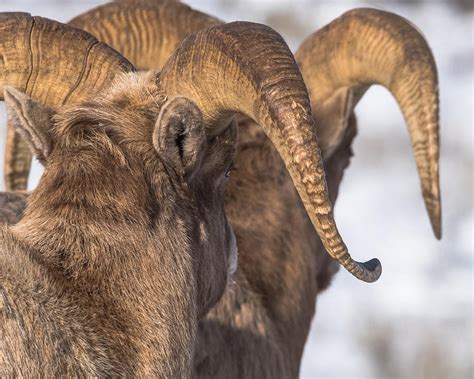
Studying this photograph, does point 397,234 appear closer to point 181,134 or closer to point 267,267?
point 267,267

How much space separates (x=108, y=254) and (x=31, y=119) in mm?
825

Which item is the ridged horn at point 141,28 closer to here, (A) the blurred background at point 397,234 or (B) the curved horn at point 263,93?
(B) the curved horn at point 263,93

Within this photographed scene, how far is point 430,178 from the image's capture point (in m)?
8.76

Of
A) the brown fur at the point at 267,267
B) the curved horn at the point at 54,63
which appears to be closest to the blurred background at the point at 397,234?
the brown fur at the point at 267,267

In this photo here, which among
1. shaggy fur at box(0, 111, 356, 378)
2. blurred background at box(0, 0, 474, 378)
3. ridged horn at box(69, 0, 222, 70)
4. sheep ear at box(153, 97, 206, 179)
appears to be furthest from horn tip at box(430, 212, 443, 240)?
blurred background at box(0, 0, 474, 378)

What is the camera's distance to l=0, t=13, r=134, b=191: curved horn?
6.61 m

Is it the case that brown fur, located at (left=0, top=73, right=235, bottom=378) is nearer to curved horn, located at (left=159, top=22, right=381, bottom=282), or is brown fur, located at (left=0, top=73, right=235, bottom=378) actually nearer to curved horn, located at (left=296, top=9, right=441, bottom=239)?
curved horn, located at (left=159, top=22, right=381, bottom=282)

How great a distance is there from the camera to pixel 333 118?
923 cm

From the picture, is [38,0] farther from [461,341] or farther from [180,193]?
[180,193]

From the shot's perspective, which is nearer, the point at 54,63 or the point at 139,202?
the point at 139,202

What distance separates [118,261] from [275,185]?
3025 millimetres

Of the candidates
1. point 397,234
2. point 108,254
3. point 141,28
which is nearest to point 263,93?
point 108,254

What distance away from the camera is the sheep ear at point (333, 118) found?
9.17 m

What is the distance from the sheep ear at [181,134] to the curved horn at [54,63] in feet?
2.56
